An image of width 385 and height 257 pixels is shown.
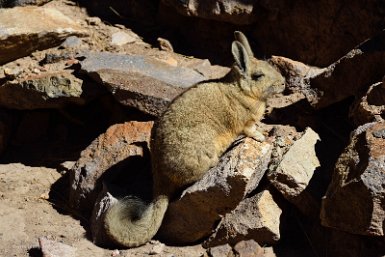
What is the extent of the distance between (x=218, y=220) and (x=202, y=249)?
333 millimetres

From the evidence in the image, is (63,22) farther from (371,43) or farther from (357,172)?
(357,172)

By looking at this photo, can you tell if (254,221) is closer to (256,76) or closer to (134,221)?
(134,221)

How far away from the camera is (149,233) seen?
20.2 ft

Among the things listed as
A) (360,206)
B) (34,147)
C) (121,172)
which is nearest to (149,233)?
(121,172)

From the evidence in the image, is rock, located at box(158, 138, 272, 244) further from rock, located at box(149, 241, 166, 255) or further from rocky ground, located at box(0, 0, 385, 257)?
rock, located at box(149, 241, 166, 255)

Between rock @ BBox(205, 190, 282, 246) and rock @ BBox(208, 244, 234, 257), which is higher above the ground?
rock @ BBox(205, 190, 282, 246)

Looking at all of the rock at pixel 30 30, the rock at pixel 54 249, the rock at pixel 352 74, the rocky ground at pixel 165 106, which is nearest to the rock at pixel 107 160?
the rocky ground at pixel 165 106

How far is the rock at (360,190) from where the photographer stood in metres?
5.16

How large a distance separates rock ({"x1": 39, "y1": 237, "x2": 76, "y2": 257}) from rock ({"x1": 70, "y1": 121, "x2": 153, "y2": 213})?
2.94 ft

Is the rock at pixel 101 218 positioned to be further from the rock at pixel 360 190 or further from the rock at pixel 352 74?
the rock at pixel 352 74

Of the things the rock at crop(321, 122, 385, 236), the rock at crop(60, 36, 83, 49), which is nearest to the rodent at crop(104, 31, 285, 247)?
the rock at crop(321, 122, 385, 236)

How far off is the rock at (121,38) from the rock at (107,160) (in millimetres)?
1441

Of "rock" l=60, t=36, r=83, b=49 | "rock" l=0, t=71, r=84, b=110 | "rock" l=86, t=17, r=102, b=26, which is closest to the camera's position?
"rock" l=0, t=71, r=84, b=110

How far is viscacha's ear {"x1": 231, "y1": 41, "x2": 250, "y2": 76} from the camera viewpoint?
6.19 metres
